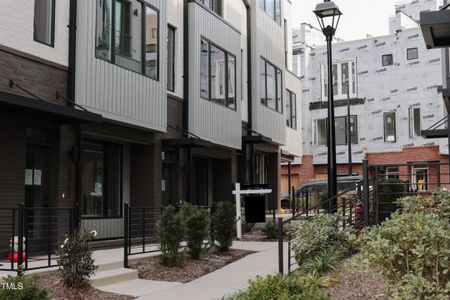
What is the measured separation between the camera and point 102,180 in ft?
47.1

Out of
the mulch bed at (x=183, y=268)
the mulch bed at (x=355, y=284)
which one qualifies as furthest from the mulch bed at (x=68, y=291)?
the mulch bed at (x=355, y=284)

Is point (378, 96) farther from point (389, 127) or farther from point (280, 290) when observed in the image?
point (280, 290)

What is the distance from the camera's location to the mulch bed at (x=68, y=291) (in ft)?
27.6

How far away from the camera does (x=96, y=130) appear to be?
→ 13031 millimetres

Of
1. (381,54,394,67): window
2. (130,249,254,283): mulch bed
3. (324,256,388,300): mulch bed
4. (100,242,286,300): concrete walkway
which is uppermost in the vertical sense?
(381,54,394,67): window

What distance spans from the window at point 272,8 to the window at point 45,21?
11.9 m

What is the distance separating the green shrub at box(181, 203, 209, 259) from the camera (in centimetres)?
1170

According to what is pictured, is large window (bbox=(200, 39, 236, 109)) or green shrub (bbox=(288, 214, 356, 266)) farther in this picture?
large window (bbox=(200, 39, 236, 109))

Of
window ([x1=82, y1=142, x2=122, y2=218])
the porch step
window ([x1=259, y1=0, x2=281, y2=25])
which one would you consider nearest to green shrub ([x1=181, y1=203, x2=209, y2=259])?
the porch step

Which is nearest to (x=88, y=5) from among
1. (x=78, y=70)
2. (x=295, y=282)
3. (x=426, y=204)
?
(x=78, y=70)

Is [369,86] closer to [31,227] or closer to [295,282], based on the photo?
[31,227]

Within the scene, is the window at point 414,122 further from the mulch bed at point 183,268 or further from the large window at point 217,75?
the mulch bed at point 183,268

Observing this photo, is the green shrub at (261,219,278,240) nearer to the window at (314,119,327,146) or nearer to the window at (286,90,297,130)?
the window at (286,90,297,130)

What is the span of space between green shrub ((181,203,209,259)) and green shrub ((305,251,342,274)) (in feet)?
10.1
